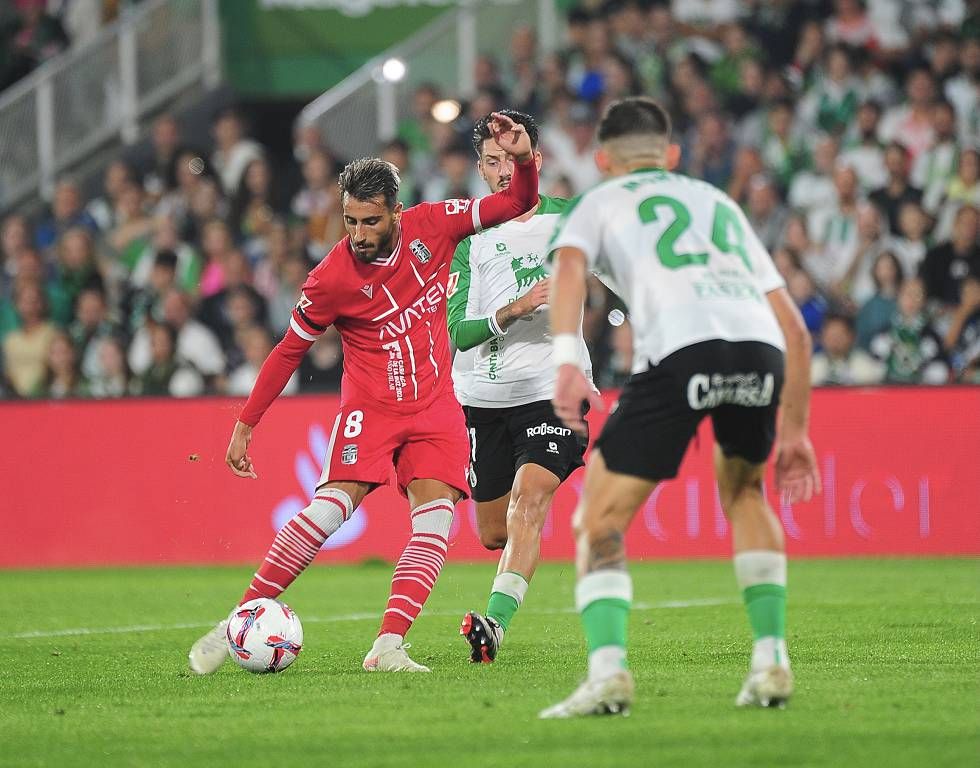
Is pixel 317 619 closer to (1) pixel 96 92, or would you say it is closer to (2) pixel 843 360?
(2) pixel 843 360

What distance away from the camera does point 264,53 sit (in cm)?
2166

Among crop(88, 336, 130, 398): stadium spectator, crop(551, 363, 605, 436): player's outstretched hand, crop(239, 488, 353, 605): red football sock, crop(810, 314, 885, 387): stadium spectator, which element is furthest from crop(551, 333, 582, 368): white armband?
crop(88, 336, 130, 398): stadium spectator

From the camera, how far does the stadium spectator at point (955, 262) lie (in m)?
14.8

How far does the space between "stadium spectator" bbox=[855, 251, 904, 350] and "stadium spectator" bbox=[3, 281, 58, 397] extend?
25.5ft

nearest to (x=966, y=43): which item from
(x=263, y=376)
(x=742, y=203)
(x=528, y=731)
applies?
(x=742, y=203)

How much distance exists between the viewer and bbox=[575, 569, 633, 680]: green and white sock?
542cm

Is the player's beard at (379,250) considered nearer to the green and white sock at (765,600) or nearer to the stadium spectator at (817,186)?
the green and white sock at (765,600)

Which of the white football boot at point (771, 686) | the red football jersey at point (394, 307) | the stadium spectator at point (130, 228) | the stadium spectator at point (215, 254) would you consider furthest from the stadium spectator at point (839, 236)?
the white football boot at point (771, 686)

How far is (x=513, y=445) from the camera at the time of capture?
8.30 meters

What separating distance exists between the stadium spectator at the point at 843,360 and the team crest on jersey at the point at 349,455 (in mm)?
7872

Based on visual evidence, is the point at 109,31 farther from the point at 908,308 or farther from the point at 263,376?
the point at 263,376

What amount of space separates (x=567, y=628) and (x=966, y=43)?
9.96 metres

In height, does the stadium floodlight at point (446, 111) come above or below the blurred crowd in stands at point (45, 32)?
below

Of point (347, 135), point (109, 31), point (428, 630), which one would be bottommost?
point (428, 630)
